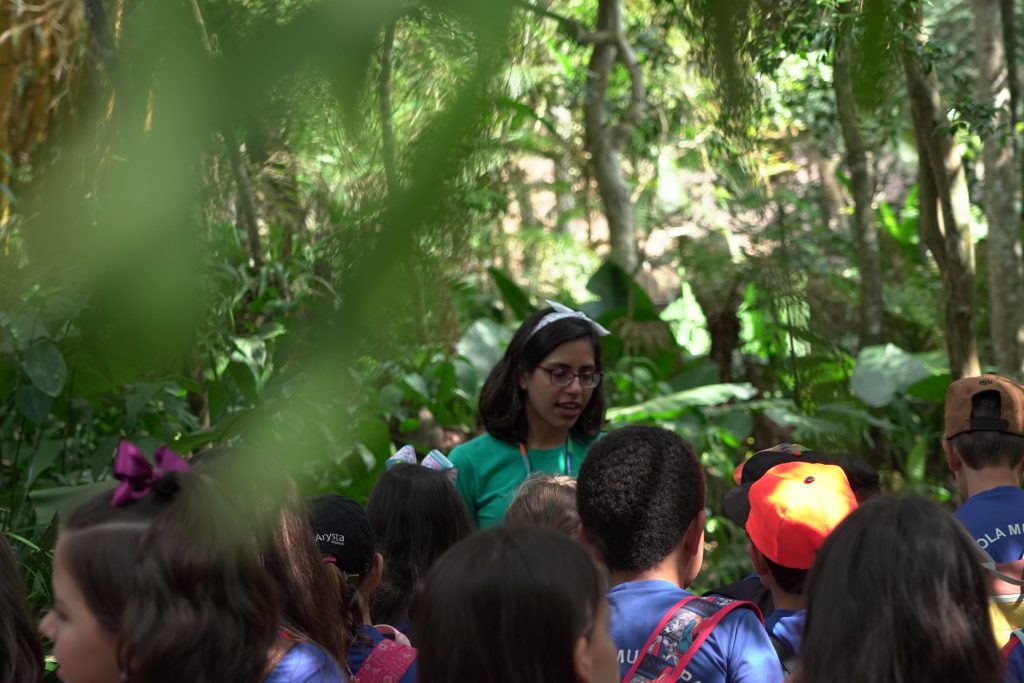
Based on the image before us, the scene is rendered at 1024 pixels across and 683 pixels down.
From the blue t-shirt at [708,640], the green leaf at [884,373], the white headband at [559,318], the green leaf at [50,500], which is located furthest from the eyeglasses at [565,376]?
the green leaf at [884,373]

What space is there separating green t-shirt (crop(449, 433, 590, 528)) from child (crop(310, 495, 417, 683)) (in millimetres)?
754

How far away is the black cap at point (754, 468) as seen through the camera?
7.91 feet

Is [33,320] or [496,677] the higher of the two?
[33,320]

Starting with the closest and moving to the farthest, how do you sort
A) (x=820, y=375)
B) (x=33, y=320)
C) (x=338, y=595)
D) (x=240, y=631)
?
(x=820, y=375) < (x=240, y=631) < (x=338, y=595) < (x=33, y=320)

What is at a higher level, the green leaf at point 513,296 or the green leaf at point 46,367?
the green leaf at point 513,296

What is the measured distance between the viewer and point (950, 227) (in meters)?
4.73

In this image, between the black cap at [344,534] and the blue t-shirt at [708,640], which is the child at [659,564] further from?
the black cap at [344,534]

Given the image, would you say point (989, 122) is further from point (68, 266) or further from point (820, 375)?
point (68, 266)

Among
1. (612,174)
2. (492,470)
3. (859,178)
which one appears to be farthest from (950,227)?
(492,470)

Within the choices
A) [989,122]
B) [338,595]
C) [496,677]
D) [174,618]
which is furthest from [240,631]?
[989,122]

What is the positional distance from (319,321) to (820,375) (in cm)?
39

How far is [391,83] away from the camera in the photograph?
0.54 meters

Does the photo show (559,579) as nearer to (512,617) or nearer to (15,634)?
(512,617)

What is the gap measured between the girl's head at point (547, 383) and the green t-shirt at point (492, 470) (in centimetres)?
7
